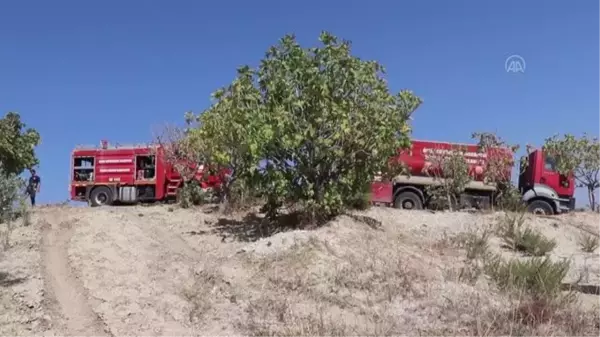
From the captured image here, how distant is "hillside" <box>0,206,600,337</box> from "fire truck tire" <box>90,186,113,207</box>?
664 inches

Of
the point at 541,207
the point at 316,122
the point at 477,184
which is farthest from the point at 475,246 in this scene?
the point at 541,207

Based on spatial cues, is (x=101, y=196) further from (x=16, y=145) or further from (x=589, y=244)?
(x=589, y=244)

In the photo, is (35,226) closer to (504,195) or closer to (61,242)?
(61,242)

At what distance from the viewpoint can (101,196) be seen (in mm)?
29547

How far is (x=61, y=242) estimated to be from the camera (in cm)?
1085

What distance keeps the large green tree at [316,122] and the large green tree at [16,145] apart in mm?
11966

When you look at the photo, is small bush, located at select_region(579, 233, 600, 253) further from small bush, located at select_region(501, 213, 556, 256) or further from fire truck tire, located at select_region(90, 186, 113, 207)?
fire truck tire, located at select_region(90, 186, 113, 207)

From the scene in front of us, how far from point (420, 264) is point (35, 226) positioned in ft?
26.0

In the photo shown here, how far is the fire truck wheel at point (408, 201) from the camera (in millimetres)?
22328

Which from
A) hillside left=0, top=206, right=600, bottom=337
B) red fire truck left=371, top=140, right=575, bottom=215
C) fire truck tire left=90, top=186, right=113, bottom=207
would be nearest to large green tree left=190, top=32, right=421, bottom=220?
hillside left=0, top=206, right=600, bottom=337

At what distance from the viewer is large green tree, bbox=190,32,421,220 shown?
37.3ft

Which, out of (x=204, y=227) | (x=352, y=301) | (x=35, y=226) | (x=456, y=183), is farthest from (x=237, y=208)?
(x=352, y=301)

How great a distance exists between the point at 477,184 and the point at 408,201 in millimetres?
2619

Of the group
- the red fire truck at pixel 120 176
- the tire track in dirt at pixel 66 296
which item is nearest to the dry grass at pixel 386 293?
the tire track in dirt at pixel 66 296
